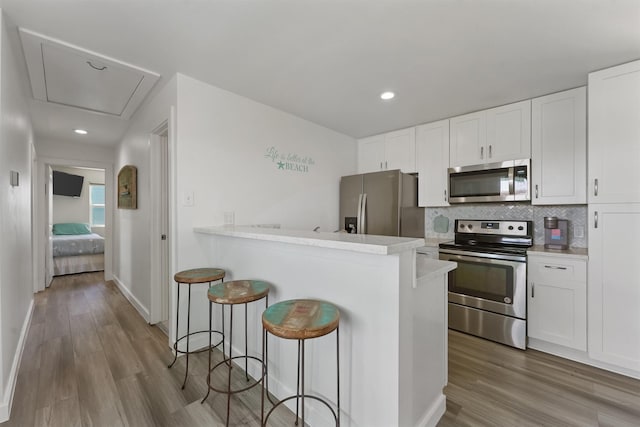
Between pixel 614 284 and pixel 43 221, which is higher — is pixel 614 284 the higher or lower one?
the lower one

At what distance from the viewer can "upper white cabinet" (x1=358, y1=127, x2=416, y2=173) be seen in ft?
11.6

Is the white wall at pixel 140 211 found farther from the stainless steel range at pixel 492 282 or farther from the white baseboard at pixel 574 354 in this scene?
the white baseboard at pixel 574 354

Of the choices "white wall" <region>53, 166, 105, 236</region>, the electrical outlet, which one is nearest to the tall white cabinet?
the electrical outlet

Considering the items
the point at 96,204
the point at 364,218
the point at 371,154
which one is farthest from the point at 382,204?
the point at 96,204

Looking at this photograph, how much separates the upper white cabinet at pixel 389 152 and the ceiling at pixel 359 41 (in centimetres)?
90

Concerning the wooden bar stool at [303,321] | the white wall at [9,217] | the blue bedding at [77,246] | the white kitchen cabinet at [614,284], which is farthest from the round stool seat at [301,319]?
the blue bedding at [77,246]

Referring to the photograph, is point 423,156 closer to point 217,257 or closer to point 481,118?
point 481,118

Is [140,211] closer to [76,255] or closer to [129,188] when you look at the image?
[129,188]

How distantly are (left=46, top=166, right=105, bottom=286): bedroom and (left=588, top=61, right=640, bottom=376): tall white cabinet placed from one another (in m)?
7.30

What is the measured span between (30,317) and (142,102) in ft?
8.59

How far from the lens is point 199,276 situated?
6.50ft

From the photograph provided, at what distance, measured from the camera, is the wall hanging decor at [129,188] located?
3.26 m

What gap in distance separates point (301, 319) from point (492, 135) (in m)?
2.81

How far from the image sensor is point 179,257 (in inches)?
88.4
